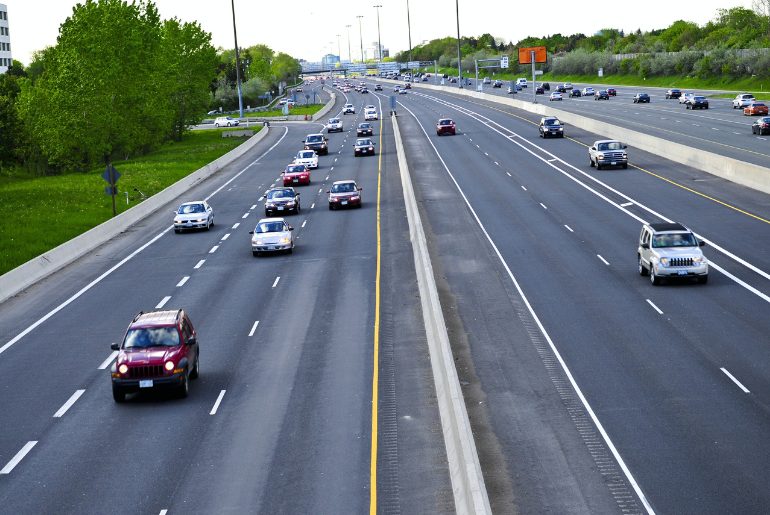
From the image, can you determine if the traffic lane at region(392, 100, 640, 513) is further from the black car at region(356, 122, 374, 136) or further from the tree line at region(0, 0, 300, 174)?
the tree line at region(0, 0, 300, 174)

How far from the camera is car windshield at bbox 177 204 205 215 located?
165ft

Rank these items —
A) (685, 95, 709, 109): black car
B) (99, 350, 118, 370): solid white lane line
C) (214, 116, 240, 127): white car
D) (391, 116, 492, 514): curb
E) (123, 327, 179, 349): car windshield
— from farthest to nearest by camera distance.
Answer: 1. (214, 116, 240, 127): white car
2. (685, 95, 709, 109): black car
3. (99, 350, 118, 370): solid white lane line
4. (123, 327, 179, 349): car windshield
5. (391, 116, 492, 514): curb

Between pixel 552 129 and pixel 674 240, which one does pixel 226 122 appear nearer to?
pixel 552 129

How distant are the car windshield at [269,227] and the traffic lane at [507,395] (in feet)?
20.1

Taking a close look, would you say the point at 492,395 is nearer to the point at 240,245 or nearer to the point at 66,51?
the point at 240,245

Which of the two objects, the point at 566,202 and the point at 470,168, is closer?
the point at 566,202

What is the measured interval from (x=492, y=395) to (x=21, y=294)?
20967 millimetres

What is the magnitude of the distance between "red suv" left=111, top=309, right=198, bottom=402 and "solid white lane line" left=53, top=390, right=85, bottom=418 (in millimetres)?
934

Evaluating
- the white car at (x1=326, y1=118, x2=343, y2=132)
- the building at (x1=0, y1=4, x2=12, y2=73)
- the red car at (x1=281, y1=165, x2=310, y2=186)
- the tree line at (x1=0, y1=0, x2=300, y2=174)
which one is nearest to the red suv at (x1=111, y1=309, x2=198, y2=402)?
the red car at (x1=281, y1=165, x2=310, y2=186)

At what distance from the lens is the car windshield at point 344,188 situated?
5472cm

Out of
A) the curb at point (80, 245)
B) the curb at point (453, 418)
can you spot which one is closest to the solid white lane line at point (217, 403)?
the curb at point (453, 418)

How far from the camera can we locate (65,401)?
73.8ft

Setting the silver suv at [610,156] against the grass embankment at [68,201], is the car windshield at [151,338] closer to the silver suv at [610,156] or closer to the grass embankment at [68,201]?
the grass embankment at [68,201]

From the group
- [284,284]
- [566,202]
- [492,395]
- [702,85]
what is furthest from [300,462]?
[702,85]
